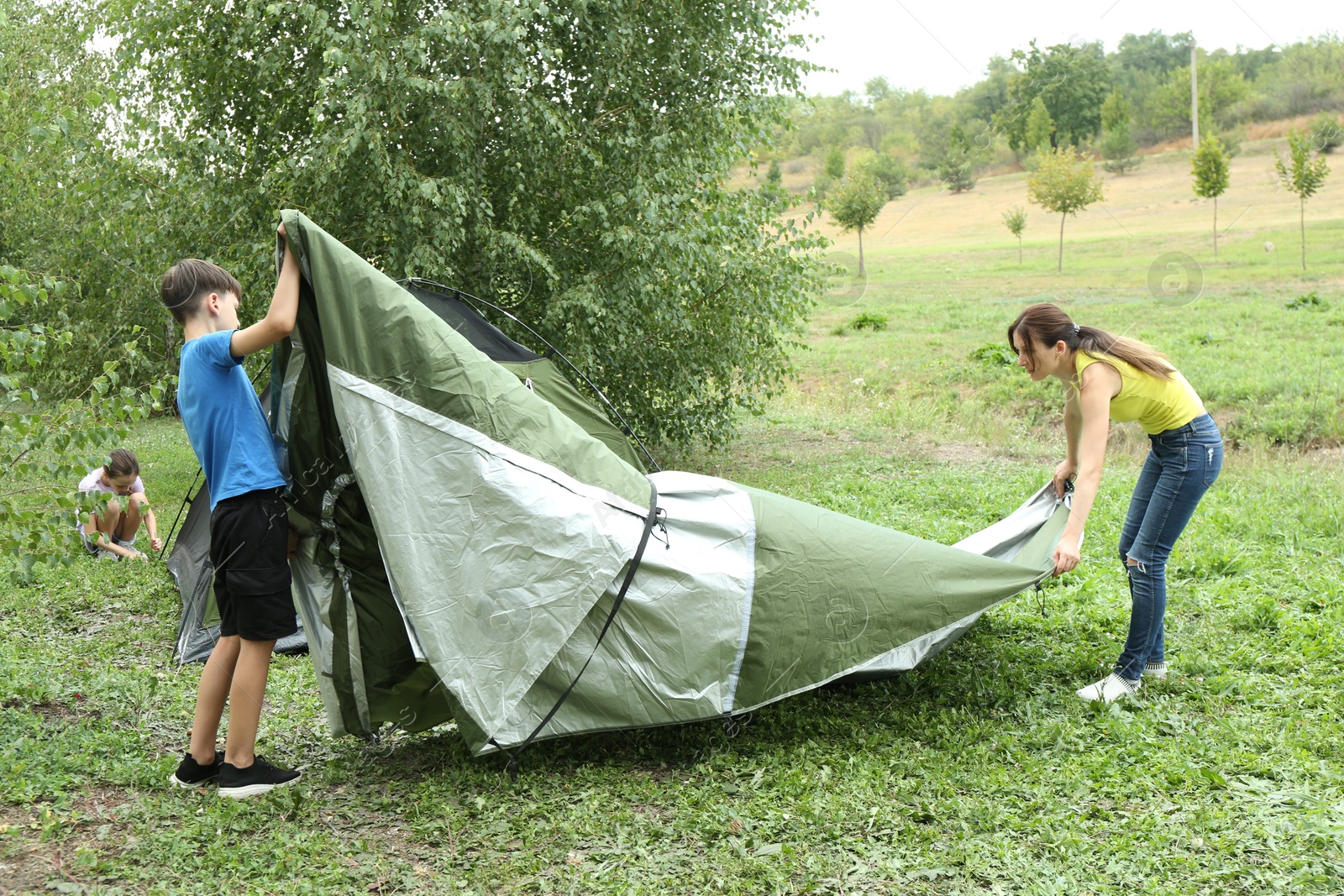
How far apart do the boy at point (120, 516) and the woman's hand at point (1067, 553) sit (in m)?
5.48

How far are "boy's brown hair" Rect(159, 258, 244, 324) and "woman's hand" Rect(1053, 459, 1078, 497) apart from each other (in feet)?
10.6

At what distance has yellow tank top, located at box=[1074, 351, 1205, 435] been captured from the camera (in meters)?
3.65

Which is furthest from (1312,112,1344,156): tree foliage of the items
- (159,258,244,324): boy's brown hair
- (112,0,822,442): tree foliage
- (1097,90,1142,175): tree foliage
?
(159,258,244,324): boy's brown hair

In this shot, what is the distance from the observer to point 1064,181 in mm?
23016

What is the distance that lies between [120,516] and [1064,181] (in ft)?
71.8

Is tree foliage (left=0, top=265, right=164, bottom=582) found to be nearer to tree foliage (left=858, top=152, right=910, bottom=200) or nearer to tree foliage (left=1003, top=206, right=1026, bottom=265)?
tree foliage (left=858, top=152, right=910, bottom=200)

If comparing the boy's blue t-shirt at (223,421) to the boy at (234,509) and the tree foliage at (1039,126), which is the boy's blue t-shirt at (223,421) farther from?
the tree foliage at (1039,126)

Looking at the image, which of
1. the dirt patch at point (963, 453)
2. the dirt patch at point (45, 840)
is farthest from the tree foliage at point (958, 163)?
the dirt patch at point (45, 840)

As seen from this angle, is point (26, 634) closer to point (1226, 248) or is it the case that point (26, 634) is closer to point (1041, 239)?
point (1226, 248)

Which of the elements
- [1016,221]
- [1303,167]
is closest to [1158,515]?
[1303,167]

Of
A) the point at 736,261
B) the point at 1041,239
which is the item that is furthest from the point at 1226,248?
the point at 736,261

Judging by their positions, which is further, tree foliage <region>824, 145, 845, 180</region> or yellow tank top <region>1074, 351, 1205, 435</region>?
tree foliage <region>824, 145, 845, 180</region>

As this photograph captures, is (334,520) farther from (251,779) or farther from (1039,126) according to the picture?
(1039,126)

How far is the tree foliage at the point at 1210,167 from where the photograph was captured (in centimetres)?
2020
